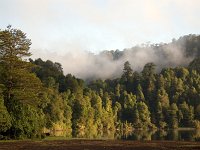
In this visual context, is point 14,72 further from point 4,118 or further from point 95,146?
point 95,146

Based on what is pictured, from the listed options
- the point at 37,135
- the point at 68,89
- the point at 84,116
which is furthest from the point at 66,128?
the point at 37,135

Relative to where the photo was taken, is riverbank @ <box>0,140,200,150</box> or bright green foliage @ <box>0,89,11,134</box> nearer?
riverbank @ <box>0,140,200,150</box>

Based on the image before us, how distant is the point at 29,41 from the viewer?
269 ft

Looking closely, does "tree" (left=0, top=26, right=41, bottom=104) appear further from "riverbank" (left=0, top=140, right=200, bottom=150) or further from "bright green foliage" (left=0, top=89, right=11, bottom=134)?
"riverbank" (left=0, top=140, right=200, bottom=150)

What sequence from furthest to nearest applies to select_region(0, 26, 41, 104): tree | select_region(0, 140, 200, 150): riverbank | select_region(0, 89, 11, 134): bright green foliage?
select_region(0, 26, 41, 104): tree, select_region(0, 89, 11, 134): bright green foliage, select_region(0, 140, 200, 150): riverbank

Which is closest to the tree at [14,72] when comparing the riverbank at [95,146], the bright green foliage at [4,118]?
the bright green foliage at [4,118]

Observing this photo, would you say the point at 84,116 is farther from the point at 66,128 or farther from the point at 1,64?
the point at 1,64

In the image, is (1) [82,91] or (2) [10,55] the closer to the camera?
(2) [10,55]

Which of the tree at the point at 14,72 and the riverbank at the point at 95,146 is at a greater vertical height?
the tree at the point at 14,72

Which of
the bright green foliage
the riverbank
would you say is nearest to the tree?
the bright green foliage

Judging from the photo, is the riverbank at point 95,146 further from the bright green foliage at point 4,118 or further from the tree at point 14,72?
the tree at point 14,72

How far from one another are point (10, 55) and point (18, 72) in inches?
161

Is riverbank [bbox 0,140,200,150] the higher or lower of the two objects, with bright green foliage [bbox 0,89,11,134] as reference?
lower

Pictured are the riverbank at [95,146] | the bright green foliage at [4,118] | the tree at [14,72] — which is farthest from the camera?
the tree at [14,72]
